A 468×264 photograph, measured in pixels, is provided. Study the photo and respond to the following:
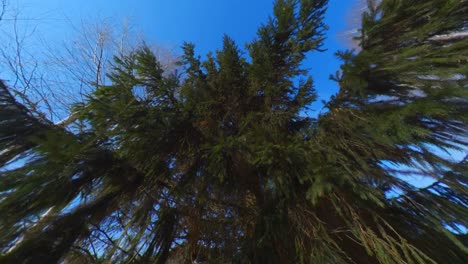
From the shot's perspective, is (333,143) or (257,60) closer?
(333,143)

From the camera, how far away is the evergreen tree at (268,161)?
94.3 inches

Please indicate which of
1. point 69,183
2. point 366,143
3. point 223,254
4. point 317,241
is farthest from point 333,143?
point 69,183

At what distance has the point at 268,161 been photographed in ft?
8.82

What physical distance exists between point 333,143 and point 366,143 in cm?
31

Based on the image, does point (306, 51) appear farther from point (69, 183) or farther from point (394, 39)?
point (69, 183)

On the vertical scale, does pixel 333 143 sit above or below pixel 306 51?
below

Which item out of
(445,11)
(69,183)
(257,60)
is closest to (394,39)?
(445,11)

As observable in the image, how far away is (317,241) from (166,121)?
207 centimetres

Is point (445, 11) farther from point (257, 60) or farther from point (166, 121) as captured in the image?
point (166, 121)

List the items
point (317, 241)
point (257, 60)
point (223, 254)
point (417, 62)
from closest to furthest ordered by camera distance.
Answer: point (417, 62) < point (317, 241) < point (223, 254) < point (257, 60)

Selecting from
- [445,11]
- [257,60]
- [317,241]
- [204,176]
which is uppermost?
[257,60]

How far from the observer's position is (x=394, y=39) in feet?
9.11

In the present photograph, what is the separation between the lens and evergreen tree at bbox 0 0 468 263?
94.3 inches

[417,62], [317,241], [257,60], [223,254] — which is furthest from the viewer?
[257,60]
